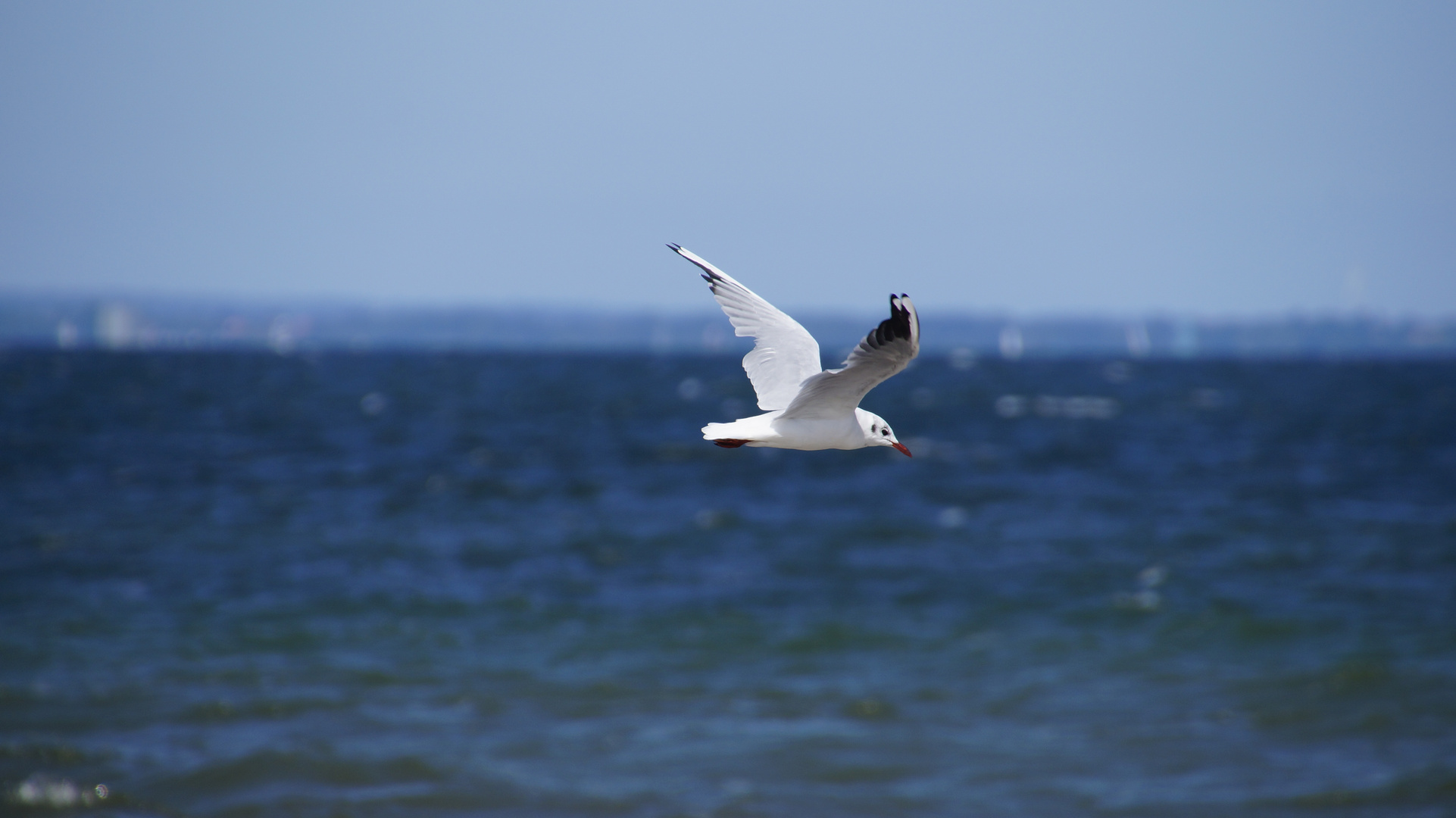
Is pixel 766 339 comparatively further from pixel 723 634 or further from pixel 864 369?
pixel 723 634

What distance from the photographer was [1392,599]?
64.4 feet

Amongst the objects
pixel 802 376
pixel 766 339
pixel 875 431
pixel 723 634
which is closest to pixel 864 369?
pixel 875 431

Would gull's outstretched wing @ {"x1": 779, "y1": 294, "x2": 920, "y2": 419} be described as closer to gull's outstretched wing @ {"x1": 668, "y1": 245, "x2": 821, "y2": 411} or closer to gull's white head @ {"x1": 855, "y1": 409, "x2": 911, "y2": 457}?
gull's white head @ {"x1": 855, "y1": 409, "x2": 911, "y2": 457}

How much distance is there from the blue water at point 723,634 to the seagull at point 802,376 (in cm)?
735

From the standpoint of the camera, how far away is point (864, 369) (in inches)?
194

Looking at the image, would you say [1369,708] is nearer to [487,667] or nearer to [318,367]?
[487,667]

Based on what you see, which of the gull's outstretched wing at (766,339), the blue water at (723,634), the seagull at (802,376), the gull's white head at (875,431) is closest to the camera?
the seagull at (802,376)

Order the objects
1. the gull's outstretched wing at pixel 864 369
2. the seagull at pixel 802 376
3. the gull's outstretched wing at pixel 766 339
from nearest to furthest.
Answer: the gull's outstretched wing at pixel 864 369 < the seagull at pixel 802 376 < the gull's outstretched wing at pixel 766 339

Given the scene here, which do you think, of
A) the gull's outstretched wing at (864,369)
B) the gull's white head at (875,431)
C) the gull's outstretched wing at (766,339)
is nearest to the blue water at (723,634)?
the gull's outstretched wing at (766,339)

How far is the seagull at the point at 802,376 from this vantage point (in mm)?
4754

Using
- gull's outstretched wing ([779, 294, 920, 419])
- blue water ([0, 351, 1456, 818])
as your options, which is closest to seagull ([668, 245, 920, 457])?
gull's outstretched wing ([779, 294, 920, 419])

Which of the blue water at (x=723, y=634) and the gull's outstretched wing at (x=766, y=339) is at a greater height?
the gull's outstretched wing at (x=766, y=339)

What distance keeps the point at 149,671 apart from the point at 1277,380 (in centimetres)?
9092

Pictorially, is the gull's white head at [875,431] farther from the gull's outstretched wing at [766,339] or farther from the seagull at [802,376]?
the gull's outstretched wing at [766,339]
